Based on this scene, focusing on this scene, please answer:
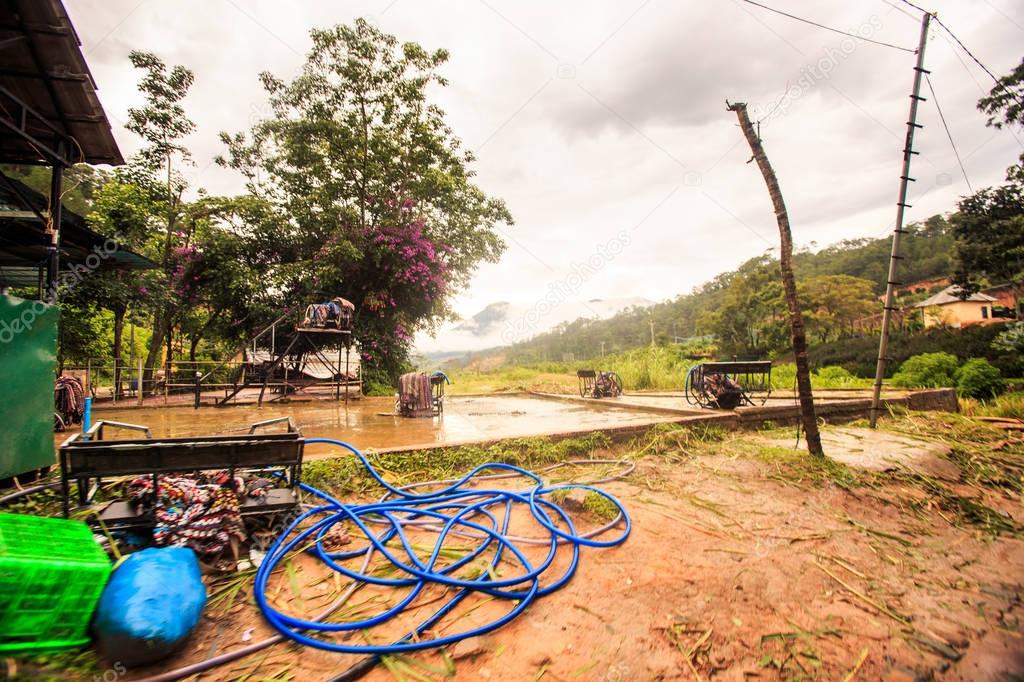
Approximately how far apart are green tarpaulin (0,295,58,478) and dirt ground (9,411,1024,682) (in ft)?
9.54

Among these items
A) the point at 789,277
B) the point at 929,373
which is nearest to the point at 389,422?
the point at 789,277

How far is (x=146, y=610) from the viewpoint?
161cm

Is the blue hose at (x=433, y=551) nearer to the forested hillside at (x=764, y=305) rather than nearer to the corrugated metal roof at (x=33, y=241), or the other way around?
the corrugated metal roof at (x=33, y=241)

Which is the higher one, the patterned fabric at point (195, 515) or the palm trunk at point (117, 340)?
the palm trunk at point (117, 340)

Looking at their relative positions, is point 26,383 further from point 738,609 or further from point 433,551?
point 738,609

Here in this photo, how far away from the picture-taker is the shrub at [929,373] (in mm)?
9539

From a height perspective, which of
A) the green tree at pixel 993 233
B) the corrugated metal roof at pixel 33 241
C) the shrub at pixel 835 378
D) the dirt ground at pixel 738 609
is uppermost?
the green tree at pixel 993 233

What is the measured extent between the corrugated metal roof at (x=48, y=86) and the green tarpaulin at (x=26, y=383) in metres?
1.70

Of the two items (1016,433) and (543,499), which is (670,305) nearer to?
(1016,433)

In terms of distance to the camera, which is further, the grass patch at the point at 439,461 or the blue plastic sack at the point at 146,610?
the grass patch at the point at 439,461

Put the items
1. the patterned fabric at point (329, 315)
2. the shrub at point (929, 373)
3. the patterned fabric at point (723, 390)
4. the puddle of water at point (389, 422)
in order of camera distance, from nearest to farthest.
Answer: the puddle of water at point (389, 422)
the patterned fabric at point (723, 390)
the patterned fabric at point (329, 315)
the shrub at point (929, 373)

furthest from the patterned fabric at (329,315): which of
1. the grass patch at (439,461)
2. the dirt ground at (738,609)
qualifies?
the dirt ground at (738,609)

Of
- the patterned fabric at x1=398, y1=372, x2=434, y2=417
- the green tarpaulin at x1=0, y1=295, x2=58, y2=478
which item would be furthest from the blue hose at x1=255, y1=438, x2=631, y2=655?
the patterned fabric at x1=398, y1=372, x2=434, y2=417

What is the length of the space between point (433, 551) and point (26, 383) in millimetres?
3912
